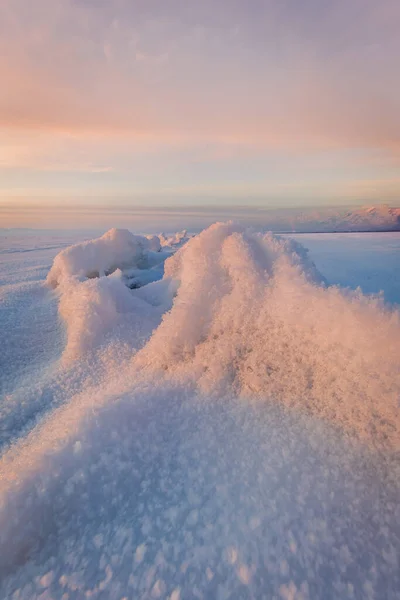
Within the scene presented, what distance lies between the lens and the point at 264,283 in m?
1.68

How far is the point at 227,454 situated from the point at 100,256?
4.52 meters

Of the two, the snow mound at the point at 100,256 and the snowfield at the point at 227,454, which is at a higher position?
the snowfield at the point at 227,454

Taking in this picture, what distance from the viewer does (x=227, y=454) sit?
114cm

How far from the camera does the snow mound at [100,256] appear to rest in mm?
4593

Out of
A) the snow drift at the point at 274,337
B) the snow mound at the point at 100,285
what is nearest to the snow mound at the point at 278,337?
the snow drift at the point at 274,337

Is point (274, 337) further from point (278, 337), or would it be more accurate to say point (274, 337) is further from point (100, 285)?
point (100, 285)

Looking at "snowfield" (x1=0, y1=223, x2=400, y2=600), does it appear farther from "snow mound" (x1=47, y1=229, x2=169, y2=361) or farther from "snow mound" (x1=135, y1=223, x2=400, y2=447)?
"snow mound" (x1=47, y1=229, x2=169, y2=361)

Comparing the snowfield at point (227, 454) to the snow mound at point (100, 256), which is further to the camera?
the snow mound at point (100, 256)

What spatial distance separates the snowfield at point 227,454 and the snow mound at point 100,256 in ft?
8.99

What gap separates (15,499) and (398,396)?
1.20 m

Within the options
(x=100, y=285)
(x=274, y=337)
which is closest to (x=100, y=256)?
(x=100, y=285)

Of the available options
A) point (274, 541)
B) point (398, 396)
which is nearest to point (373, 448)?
point (398, 396)

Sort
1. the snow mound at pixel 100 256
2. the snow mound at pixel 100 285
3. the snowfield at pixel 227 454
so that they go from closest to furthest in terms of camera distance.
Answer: the snowfield at pixel 227 454 → the snow mound at pixel 100 285 → the snow mound at pixel 100 256

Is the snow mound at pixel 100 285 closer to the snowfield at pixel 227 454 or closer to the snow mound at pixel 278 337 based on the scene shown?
the snowfield at pixel 227 454
